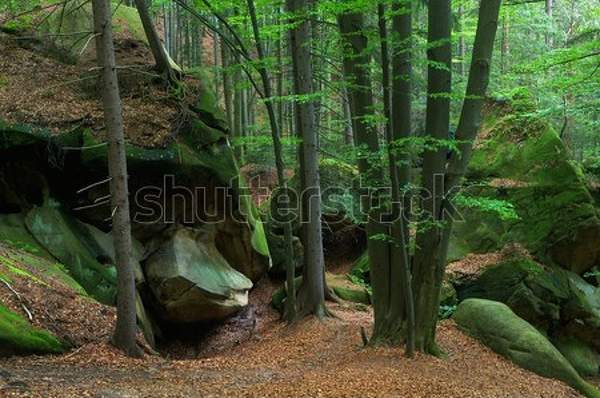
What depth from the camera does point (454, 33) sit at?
37.7 feet

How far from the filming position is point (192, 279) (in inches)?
458

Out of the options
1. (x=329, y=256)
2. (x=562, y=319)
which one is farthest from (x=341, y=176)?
(x=562, y=319)

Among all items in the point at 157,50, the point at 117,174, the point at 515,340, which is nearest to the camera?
the point at 117,174

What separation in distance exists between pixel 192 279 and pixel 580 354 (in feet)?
28.3

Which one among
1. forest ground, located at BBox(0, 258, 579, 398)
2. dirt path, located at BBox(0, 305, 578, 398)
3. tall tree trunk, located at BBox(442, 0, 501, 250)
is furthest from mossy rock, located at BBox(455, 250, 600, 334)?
tall tree trunk, located at BBox(442, 0, 501, 250)

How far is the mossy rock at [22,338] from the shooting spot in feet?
21.9

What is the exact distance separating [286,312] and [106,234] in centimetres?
438

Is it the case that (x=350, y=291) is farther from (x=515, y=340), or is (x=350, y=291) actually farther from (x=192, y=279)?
(x=515, y=340)

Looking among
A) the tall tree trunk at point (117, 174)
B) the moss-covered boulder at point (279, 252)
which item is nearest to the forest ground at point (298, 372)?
the tall tree trunk at point (117, 174)

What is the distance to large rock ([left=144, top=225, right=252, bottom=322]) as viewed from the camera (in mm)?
11430

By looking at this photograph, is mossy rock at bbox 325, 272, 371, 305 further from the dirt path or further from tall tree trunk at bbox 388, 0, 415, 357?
tall tree trunk at bbox 388, 0, 415, 357

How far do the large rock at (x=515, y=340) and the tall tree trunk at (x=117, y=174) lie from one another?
20.7ft

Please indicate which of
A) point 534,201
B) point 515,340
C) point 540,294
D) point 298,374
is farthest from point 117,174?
point 534,201

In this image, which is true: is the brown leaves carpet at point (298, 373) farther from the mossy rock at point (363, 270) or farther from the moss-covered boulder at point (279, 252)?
the mossy rock at point (363, 270)
